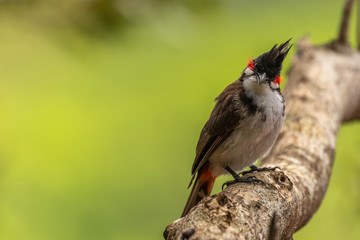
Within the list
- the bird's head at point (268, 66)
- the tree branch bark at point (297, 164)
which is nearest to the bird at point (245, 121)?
the bird's head at point (268, 66)

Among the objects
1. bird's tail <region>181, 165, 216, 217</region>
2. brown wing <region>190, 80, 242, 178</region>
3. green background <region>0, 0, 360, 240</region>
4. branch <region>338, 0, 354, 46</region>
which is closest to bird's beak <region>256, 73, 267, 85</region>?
brown wing <region>190, 80, 242, 178</region>

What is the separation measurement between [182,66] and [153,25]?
2865mm

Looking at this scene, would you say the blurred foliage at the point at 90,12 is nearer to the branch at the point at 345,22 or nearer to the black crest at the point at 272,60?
the black crest at the point at 272,60

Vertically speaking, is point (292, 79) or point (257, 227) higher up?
point (292, 79)

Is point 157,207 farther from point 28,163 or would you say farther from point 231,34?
point 231,34

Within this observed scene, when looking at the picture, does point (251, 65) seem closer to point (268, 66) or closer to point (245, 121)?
point (268, 66)

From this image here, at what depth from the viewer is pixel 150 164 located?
14.9 feet

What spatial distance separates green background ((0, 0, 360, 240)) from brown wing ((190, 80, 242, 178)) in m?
0.75

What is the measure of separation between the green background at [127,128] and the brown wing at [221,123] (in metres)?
0.75

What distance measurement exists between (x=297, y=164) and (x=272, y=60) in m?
0.57

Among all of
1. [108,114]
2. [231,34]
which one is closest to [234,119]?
[108,114]

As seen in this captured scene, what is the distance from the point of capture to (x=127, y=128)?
194 inches

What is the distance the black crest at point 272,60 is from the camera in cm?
224

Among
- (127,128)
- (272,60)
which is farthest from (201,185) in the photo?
(127,128)
